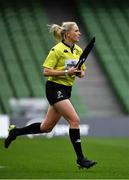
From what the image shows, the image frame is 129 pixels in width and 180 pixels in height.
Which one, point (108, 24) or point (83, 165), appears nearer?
point (83, 165)

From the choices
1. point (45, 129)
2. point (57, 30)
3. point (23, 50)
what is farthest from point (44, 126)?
point (23, 50)

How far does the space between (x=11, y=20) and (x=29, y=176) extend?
64.5ft

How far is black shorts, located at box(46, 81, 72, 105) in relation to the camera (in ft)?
32.8

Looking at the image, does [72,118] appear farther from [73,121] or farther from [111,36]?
[111,36]

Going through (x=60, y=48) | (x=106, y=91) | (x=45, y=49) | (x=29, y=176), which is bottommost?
(x=106, y=91)

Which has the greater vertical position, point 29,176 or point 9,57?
point 29,176

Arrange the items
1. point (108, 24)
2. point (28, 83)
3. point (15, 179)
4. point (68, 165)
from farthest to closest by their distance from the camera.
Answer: point (108, 24) → point (28, 83) → point (68, 165) → point (15, 179)

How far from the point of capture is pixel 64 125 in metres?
22.0

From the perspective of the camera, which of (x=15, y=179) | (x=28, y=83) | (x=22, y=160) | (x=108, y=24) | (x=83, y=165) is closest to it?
(x=15, y=179)

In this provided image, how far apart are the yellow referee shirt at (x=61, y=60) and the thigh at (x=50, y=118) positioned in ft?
1.44

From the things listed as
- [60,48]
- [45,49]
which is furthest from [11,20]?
[60,48]

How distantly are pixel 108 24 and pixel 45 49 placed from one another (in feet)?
10.3

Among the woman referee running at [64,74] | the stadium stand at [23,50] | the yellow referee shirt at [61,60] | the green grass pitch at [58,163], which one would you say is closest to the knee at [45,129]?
the woman referee running at [64,74]

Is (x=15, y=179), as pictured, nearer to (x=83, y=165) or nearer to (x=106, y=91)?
(x=83, y=165)
